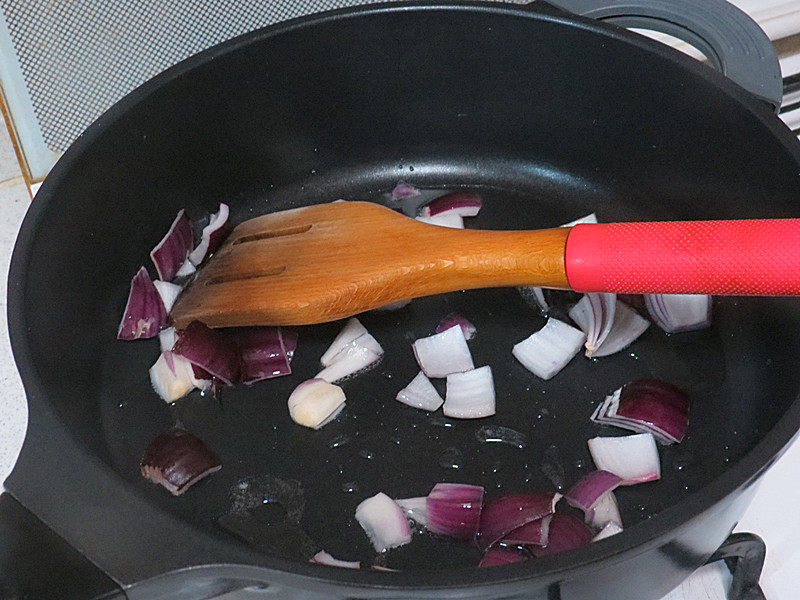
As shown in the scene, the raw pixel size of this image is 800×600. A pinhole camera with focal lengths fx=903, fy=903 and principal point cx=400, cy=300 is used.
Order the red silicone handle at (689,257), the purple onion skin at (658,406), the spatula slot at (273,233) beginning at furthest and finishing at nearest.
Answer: the spatula slot at (273,233) < the purple onion skin at (658,406) < the red silicone handle at (689,257)

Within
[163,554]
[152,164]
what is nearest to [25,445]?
[163,554]

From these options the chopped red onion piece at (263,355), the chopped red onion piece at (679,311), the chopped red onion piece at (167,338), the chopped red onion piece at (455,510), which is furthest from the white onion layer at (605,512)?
the chopped red onion piece at (167,338)

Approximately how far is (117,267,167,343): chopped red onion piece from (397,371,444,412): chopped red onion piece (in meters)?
0.26

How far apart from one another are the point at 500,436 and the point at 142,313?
39cm

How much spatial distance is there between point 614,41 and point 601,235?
0.29 m

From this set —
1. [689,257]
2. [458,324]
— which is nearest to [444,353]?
[458,324]

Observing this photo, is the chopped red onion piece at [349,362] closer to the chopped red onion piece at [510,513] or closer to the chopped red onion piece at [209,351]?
the chopped red onion piece at [209,351]

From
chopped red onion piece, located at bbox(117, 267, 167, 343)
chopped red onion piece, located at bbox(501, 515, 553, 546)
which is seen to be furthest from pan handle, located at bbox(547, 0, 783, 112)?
chopped red onion piece, located at bbox(117, 267, 167, 343)

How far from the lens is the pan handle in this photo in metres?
0.88

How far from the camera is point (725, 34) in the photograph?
0.91 metres

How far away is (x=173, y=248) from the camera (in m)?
0.98

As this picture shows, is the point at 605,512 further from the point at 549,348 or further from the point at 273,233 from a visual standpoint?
the point at 273,233

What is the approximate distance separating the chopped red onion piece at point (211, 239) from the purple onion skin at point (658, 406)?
1.52ft

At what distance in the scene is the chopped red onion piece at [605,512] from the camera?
2.58ft
